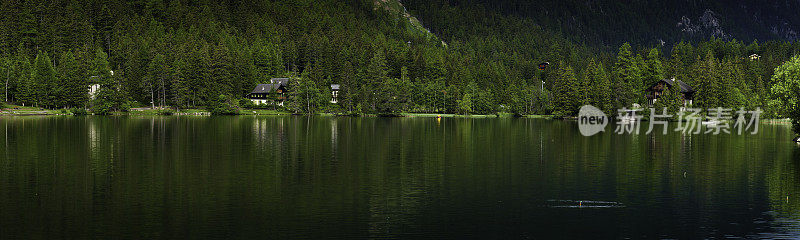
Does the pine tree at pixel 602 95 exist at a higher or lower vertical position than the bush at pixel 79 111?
higher

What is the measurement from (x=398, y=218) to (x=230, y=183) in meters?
15.9

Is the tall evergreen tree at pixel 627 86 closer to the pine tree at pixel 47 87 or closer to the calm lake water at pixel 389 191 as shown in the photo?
the calm lake water at pixel 389 191

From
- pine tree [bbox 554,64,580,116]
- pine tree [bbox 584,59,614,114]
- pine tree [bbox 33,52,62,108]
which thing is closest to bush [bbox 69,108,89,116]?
pine tree [bbox 33,52,62,108]

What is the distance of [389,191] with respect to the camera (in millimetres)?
44625

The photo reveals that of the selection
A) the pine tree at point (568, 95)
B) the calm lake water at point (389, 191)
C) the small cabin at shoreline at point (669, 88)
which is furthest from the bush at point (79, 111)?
the small cabin at shoreline at point (669, 88)

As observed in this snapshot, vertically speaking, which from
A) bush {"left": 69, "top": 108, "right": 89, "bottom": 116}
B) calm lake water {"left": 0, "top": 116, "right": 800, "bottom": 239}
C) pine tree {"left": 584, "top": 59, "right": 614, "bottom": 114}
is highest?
pine tree {"left": 584, "top": 59, "right": 614, "bottom": 114}

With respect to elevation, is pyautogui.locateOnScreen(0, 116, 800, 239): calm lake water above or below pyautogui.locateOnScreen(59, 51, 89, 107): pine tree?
below

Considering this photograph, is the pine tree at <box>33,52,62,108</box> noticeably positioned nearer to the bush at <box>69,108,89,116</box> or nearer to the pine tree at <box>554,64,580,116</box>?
the bush at <box>69,108,89,116</box>

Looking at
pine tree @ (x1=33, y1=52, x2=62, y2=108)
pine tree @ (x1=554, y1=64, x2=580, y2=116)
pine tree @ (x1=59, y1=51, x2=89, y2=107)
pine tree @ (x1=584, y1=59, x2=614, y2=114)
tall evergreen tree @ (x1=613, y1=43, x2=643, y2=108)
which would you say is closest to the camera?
pine tree @ (x1=33, y1=52, x2=62, y2=108)

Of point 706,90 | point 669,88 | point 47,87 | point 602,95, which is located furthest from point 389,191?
point 669,88

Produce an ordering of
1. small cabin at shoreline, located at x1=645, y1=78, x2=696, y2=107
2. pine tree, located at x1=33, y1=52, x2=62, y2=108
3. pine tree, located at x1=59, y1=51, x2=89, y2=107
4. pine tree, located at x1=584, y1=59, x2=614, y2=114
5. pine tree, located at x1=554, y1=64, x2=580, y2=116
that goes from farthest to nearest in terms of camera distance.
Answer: small cabin at shoreline, located at x1=645, y1=78, x2=696, y2=107 → pine tree, located at x1=554, y1=64, x2=580, y2=116 → pine tree, located at x1=584, y1=59, x2=614, y2=114 → pine tree, located at x1=59, y1=51, x2=89, y2=107 → pine tree, located at x1=33, y1=52, x2=62, y2=108

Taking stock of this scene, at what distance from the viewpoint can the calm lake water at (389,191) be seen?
3369cm

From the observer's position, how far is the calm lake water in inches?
1326

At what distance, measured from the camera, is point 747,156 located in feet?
228
